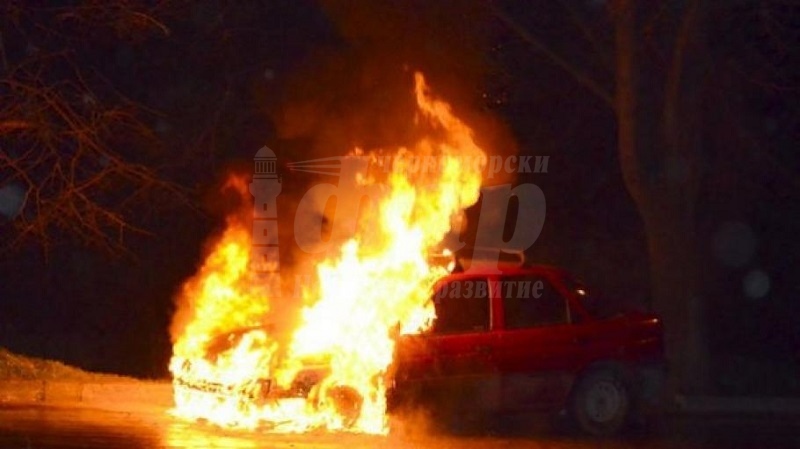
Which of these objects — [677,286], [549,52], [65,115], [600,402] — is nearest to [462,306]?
[600,402]

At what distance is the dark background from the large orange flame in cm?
476

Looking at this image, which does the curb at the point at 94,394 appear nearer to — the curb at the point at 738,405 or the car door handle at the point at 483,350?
the car door handle at the point at 483,350

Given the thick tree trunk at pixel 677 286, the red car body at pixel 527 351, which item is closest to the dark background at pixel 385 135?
the thick tree trunk at pixel 677 286

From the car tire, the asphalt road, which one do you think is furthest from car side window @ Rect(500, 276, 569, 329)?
the asphalt road

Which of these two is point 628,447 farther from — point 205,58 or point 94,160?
point 205,58

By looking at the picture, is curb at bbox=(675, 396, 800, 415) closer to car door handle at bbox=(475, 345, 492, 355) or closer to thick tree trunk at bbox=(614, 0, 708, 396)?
thick tree trunk at bbox=(614, 0, 708, 396)

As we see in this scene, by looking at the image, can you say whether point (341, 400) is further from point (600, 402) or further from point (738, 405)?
point (738, 405)

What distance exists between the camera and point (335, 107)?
20.1 metres

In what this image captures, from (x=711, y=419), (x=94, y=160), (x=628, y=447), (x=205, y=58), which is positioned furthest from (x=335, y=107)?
(x=628, y=447)

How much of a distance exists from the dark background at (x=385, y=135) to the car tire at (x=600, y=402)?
5859mm

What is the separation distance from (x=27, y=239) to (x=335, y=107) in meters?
5.89

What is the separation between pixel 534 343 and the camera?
12.8 meters

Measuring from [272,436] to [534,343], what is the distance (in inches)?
117

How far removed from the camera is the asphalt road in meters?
11.4
